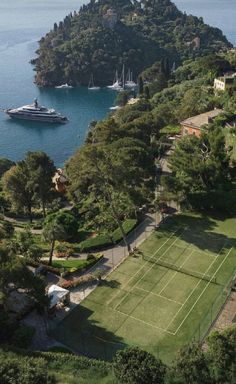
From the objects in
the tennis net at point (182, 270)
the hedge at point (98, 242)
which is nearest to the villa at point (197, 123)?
the hedge at point (98, 242)

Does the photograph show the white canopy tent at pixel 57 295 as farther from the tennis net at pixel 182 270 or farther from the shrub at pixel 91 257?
the tennis net at pixel 182 270

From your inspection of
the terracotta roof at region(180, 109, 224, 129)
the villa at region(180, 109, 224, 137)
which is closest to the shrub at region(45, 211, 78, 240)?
the villa at region(180, 109, 224, 137)

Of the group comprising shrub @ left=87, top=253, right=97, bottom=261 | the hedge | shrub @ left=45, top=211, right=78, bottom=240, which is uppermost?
shrub @ left=45, top=211, right=78, bottom=240

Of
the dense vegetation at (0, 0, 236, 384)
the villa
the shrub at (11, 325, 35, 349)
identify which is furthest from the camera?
the villa

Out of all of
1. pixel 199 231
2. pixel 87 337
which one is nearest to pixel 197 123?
pixel 199 231

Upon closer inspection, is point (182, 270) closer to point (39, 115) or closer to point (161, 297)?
point (161, 297)

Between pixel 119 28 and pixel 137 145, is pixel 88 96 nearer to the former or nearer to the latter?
pixel 119 28

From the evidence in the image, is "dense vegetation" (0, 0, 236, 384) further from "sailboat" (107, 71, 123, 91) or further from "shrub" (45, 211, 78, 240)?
"sailboat" (107, 71, 123, 91)
